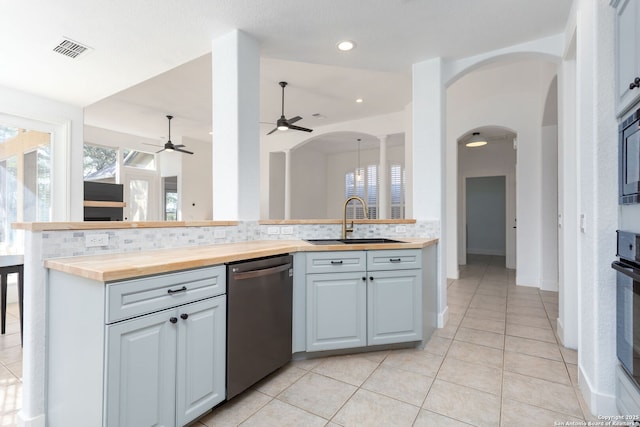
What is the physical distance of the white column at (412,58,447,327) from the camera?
120 inches

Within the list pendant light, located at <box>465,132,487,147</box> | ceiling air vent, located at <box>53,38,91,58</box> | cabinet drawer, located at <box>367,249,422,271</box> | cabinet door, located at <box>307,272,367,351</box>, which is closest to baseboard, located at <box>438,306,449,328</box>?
cabinet drawer, located at <box>367,249,422,271</box>

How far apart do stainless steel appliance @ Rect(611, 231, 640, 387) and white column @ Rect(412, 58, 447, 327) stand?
1.52 m

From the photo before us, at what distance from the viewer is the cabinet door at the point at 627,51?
4.48ft

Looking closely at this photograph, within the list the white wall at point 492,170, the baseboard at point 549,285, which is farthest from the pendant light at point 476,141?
the baseboard at point 549,285

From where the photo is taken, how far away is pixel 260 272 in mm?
1895

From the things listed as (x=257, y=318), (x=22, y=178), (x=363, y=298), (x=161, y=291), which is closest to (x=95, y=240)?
(x=161, y=291)

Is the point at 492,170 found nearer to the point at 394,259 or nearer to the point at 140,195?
the point at 394,259

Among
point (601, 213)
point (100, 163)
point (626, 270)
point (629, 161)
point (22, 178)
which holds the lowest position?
point (626, 270)

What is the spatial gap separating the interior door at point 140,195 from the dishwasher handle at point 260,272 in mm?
6563

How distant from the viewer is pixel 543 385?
6.50 feet

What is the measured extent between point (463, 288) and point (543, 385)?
8.52ft

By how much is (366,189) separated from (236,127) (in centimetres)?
691

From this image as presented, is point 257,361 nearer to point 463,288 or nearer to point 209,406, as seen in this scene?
point 209,406

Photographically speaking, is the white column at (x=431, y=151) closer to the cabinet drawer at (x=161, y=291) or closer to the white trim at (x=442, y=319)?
the white trim at (x=442, y=319)
